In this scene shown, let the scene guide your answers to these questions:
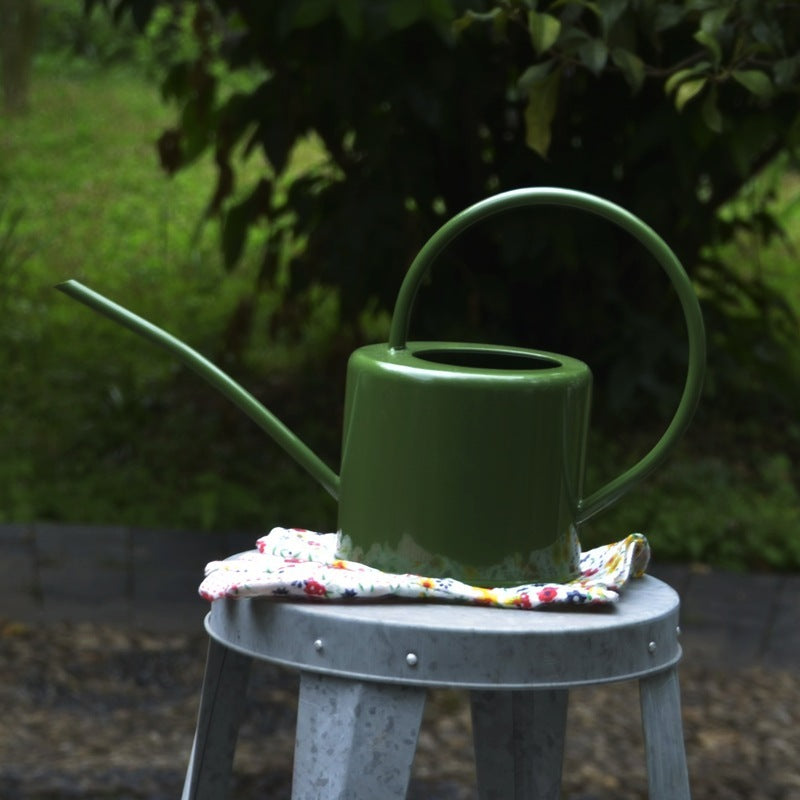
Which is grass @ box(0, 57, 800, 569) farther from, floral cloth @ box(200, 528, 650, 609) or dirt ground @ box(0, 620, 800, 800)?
floral cloth @ box(200, 528, 650, 609)

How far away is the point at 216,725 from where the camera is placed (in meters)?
1.45

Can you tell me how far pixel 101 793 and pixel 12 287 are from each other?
330cm

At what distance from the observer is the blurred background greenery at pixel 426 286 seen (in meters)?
3.14

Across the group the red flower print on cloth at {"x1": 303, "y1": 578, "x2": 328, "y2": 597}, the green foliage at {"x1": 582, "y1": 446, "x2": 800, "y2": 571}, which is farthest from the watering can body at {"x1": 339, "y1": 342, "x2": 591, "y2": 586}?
the green foliage at {"x1": 582, "y1": 446, "x2": 800, "y2": 571}

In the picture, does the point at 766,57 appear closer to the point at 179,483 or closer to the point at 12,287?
the point at 179,483

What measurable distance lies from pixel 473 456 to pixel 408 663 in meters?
0.21

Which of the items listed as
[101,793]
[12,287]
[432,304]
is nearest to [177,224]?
[12,287]

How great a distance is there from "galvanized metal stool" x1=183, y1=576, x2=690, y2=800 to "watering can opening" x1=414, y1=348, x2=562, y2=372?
28cm

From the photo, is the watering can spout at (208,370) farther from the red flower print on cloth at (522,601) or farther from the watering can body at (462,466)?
the red flower print on cloth at (522,601)

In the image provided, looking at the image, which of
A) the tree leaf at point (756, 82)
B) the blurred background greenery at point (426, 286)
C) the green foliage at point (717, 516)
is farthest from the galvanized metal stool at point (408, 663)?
the green foliage at point (717, 516)

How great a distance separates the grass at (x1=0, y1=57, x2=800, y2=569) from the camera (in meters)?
3.64

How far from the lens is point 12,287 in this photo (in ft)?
17.9

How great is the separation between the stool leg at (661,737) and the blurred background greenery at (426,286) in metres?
1.28

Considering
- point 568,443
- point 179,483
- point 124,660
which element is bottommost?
point 124,660
